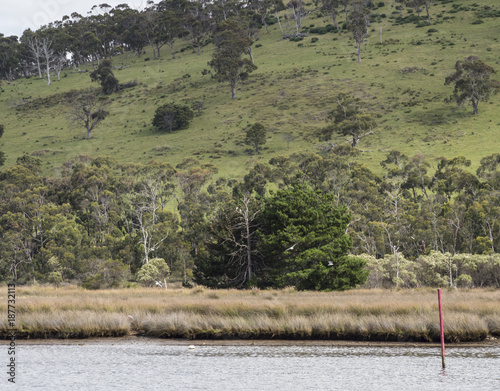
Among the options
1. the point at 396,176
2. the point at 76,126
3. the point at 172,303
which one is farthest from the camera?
the point at 76,126

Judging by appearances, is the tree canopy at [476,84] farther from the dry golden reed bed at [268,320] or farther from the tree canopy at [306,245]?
the dry golden reed bed at [268,320]

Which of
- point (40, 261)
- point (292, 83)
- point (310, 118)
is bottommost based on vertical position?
point (40, 261)

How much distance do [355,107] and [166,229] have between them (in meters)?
60.8

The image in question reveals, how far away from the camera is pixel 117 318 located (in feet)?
98.4

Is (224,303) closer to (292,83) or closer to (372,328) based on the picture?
(372,328)

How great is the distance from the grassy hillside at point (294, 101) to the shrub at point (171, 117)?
277 cm

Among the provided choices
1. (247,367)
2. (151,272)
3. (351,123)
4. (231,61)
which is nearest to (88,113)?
(231,61)

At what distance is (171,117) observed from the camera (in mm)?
143000

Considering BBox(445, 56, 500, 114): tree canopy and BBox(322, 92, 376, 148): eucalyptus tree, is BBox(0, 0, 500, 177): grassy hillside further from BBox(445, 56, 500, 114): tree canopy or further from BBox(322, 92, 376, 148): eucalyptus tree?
BBox(445, 56, 500, 114): tree canopy

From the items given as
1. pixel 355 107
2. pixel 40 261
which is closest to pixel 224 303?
pixel 40 261

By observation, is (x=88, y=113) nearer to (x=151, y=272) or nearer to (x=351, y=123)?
(x=351, y=123)

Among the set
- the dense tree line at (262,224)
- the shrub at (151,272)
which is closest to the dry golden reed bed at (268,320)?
the dense tree line at (262,224)

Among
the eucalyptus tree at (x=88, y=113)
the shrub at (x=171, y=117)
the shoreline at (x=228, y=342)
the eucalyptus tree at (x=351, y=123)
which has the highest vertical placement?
the eucalyptus tree at (x=88, y=113)

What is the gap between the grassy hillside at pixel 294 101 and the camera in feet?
389
